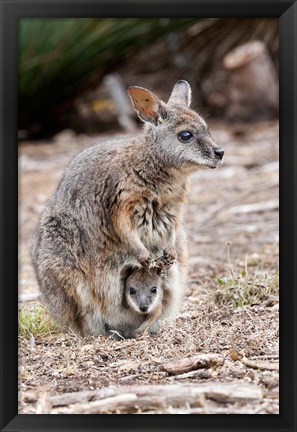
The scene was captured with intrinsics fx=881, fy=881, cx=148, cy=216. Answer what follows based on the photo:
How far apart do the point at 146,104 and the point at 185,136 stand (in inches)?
15.2

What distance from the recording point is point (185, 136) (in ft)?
21.3

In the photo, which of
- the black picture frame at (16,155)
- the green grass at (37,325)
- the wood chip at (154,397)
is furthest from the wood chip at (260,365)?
the green grass at (37,325)

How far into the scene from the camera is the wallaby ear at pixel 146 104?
6.45 m

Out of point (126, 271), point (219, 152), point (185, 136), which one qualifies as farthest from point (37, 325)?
point (219, 152)

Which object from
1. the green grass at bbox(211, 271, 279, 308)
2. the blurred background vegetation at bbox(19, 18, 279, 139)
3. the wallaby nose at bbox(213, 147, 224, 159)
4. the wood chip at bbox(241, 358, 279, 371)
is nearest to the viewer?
the wood chip at bbox(241, 358, 279, 371)

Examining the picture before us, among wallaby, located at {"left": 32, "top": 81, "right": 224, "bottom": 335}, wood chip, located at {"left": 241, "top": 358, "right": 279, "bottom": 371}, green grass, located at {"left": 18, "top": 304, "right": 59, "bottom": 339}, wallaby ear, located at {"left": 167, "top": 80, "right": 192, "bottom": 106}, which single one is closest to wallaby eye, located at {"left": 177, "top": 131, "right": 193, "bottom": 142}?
wallaby, located at {"left": 32, "top": 81, "right": 224, "bottom": 335}

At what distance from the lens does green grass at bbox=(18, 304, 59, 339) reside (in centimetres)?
688

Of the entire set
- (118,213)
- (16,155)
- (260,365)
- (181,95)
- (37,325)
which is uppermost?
(181,95)

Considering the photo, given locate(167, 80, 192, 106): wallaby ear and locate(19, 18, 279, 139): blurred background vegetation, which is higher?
locate(19, 18, 279, 139): blurred background vegetation

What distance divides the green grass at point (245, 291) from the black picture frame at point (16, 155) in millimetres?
1510

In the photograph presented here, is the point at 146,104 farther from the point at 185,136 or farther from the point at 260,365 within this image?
the point at 260,365

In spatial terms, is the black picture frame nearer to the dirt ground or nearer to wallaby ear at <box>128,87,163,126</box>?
the dirt ground

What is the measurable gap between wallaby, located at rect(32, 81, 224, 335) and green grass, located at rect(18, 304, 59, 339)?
153 millimetres
